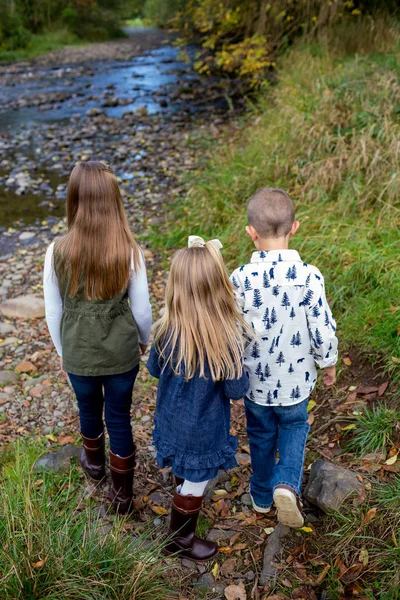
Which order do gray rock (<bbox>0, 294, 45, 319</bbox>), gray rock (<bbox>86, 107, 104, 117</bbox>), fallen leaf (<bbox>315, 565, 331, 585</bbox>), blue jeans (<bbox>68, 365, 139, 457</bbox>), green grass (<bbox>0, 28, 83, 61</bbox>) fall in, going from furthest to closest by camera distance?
green grass (<bbox>0, 28, 83, 61</bbox>)
gray rock (<bbox>86, 107, 104, 117</bbox>)
gray rock (<bbox>0, 294, 45, 319</bbox>)
blue jeans (<bbox>68, 365, 139, 457</bbox>)
fallen leaf (<bbox>315, 565, 331, 585</bbox>)

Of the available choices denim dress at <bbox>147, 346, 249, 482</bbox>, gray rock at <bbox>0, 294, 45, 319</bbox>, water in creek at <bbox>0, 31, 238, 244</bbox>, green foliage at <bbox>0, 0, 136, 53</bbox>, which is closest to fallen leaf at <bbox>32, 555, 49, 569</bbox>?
denim dress at <bbox>147, 346, 249, 482</bbox>

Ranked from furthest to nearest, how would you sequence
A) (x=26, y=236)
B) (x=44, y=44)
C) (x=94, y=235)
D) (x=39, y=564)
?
(x=44, y=44)
(x=26, y=236)
(x=94, y=235)
(x=39, y=564)

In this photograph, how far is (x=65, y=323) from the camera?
2430 mm

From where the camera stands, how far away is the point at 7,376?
13.3 ft

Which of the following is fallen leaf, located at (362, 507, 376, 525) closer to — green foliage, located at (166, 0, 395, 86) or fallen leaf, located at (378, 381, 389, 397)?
fallen leaf, located at (378, 381, 389, 397)

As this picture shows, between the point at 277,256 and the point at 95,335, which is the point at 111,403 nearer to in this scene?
the point at 95,335

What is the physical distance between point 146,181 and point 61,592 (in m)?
6.80

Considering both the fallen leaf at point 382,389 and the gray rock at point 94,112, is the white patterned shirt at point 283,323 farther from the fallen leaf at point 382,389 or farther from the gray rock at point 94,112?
the gray rock at point 94,112

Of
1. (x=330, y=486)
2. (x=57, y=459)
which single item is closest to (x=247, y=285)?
(x=330, y=486)

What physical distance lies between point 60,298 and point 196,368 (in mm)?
758

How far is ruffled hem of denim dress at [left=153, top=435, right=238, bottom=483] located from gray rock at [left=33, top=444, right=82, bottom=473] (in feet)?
3.21

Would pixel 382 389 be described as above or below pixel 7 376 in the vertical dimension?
above

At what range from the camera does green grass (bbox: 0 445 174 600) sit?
6.18ft

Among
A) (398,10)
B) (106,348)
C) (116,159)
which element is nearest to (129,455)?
(106,348)
